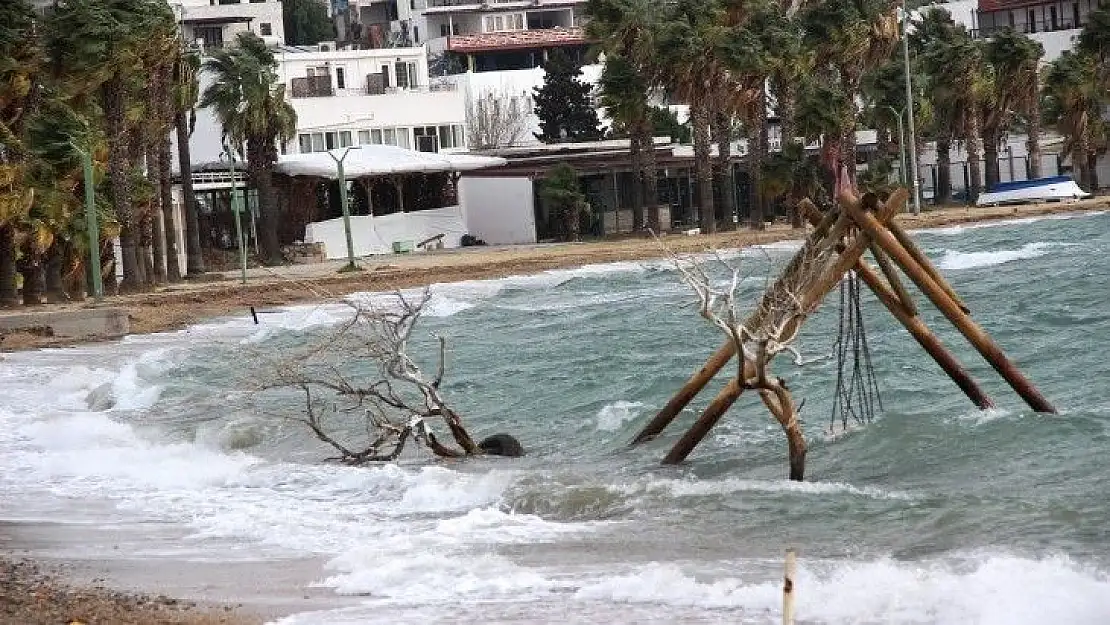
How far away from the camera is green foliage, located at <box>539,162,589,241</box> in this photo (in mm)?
74250

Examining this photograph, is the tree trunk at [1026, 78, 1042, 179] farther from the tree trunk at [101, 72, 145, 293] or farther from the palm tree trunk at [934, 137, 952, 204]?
the tree trunk at [101, 72, 145, 293]

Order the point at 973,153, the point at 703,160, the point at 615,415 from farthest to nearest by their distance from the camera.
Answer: the point at 973,153 < the point at 703,160 < the point at 615,415

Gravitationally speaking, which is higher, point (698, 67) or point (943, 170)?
point (698, 67)

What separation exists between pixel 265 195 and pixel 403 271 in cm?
1052

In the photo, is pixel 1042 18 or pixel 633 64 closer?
pixel 633 64

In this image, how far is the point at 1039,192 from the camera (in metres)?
78.6

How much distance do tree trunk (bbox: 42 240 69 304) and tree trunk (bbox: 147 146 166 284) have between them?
19.5 ft

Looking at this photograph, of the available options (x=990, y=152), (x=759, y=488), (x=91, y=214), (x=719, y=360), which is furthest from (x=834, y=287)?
(x=990, y=152)

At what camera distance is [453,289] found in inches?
2248

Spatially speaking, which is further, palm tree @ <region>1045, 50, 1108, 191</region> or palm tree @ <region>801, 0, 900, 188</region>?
palm tree @ <region>1045, 50, 1108, 191</region>

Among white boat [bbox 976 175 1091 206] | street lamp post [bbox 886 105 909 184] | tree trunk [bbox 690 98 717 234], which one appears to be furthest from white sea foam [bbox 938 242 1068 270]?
white boat [bbox 976 175 1091 206]

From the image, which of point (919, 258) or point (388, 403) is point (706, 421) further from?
point (388, 403)

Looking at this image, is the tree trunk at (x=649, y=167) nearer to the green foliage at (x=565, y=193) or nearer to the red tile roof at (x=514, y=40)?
the green foliage at (x=565, y=193)

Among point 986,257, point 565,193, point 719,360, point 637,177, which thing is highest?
point 637,177
